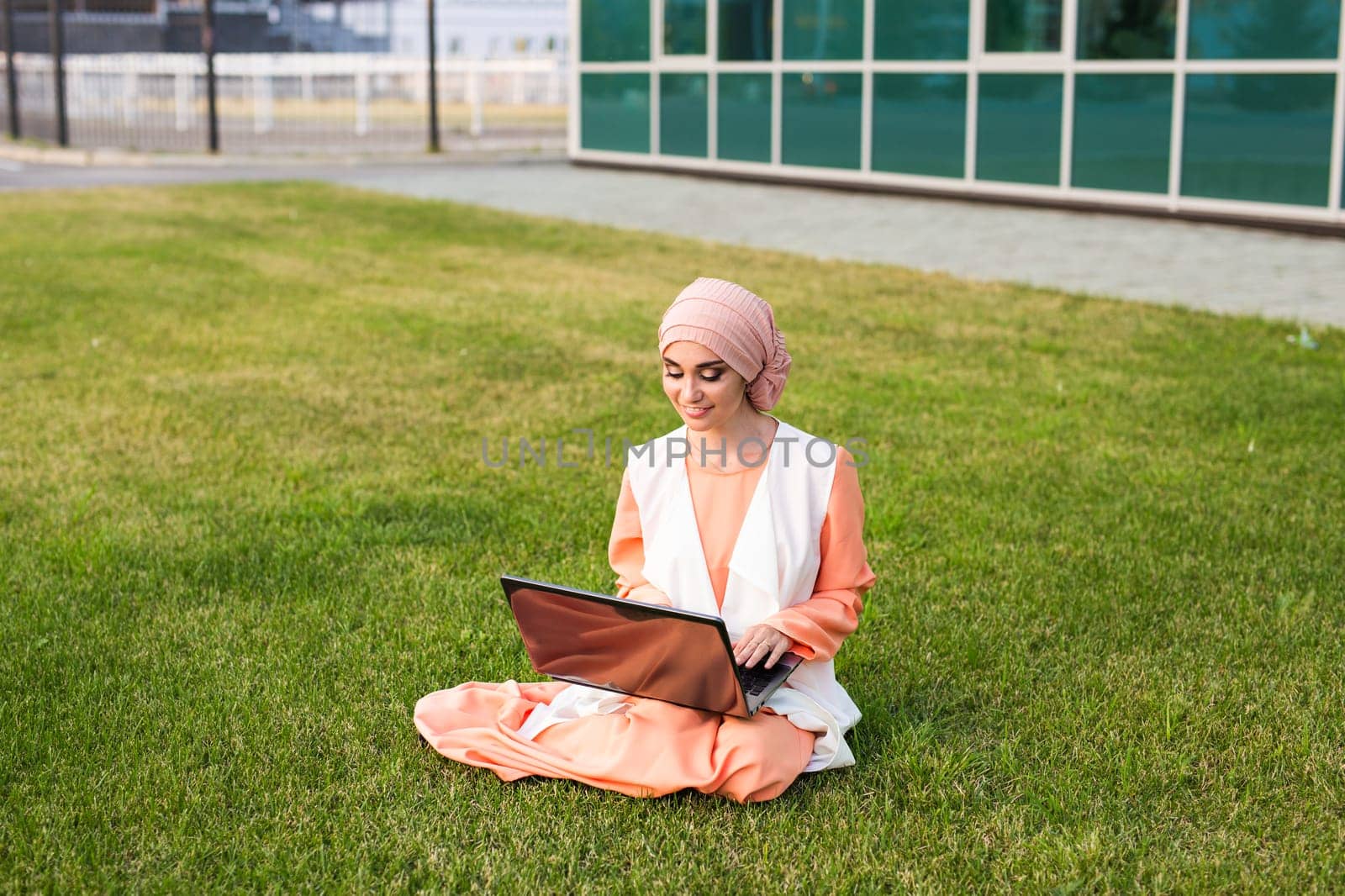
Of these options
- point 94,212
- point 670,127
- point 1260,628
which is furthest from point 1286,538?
point 670,127

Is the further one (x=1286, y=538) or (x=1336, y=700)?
(x=1286, y=538)

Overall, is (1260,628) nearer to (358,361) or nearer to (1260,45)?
(358,361)

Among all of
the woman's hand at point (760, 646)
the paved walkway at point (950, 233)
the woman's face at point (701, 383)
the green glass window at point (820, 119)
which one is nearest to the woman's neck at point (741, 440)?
the woman's face at point (701, 383)

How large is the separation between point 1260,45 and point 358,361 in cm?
817

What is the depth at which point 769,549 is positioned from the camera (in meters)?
3.16

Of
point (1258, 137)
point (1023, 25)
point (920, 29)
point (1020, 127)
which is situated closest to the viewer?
point (1258, 137)

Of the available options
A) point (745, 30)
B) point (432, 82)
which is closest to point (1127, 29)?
point (745, 30)

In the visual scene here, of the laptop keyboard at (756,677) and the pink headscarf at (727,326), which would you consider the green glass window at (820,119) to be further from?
the laptop keyboard at (756,677)

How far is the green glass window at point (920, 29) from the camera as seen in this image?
1411cm

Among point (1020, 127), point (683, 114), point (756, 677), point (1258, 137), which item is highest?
point (683, 114)

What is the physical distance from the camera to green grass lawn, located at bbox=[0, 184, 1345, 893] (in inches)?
116

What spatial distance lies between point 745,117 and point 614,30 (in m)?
2.89

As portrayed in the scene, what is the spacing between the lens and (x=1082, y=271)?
10305 mm

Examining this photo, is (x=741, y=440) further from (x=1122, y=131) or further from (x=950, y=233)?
(x=1122, y=131)
